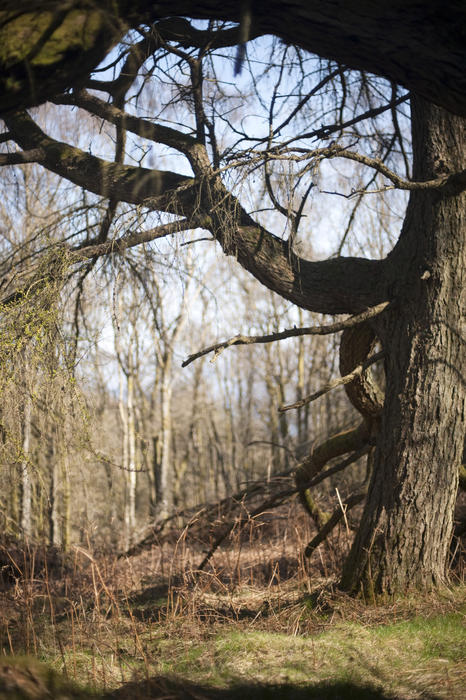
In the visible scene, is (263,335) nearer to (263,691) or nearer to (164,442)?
(263,691)

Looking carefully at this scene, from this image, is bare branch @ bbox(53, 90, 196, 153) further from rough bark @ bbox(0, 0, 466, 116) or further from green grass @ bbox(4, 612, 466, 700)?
green grass @ bbox(4, 612, 466, 700)

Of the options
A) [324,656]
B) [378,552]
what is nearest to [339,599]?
[378,552]

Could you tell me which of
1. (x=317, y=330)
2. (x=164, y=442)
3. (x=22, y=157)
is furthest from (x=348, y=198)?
(x=164, y=442)

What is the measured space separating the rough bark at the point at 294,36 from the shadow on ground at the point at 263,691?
286cm

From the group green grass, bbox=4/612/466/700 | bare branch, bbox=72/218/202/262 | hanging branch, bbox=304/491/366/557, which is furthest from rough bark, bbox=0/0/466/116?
hanging branch, bbox=304/491/366/557

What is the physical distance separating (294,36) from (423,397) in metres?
2.70

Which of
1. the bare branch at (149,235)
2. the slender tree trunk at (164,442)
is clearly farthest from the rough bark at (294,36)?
the slender tree trunk at (164,442)

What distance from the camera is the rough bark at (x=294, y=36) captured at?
2475mm

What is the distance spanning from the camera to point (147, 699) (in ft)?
8.91

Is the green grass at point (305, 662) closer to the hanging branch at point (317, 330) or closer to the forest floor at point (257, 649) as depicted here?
the forest floor at point (257, 649)

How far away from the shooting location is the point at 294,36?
3041mm

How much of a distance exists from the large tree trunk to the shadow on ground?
131 cm

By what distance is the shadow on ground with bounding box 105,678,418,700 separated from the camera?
9.95ft

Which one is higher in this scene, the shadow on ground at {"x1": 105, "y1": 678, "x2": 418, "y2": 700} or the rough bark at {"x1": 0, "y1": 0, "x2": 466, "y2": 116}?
the rough bark at {"x1": 0, "y1": 0, "x2": 466, "y2": 116}
